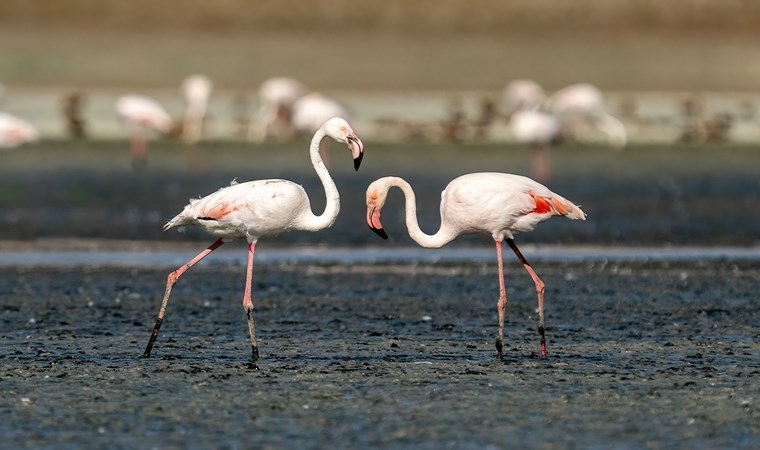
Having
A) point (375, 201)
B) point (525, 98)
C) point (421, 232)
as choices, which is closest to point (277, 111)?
point (525, 98)

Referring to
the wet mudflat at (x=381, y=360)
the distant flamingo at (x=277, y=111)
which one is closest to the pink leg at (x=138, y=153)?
the distant flamingo at (x=277, y=111)

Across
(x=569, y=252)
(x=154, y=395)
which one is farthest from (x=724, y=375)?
(x=569, y=252)

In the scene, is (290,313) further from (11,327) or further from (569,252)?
(569,252)

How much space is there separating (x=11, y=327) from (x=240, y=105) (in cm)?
2296

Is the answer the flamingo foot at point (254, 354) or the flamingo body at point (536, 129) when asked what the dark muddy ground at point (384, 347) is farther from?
the flamingo body at point (536, 129)

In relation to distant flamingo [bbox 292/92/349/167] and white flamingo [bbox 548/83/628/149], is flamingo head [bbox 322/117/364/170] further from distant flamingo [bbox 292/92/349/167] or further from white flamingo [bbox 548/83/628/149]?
white flamingo [bbox 548/83/628/149]

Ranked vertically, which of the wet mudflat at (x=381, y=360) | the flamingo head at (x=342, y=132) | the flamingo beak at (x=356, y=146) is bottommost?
the wet mudflat at (x=381, y=360)

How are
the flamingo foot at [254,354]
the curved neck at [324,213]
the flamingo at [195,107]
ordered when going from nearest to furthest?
the flamingo foot at [254,354] → the curved neck at [324,213] → the flamingo at [195,107]

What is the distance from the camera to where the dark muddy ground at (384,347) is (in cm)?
757

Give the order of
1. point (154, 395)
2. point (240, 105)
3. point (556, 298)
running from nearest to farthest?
point (154, 395) < point (556, 298) < point (240, 105)

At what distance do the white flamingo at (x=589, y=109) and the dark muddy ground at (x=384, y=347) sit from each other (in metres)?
10.3

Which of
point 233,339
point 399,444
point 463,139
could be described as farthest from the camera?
point 463,139

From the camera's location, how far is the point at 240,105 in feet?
109

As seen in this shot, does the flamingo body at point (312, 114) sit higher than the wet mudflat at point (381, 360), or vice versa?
the flamingo body at point (312, 114)
